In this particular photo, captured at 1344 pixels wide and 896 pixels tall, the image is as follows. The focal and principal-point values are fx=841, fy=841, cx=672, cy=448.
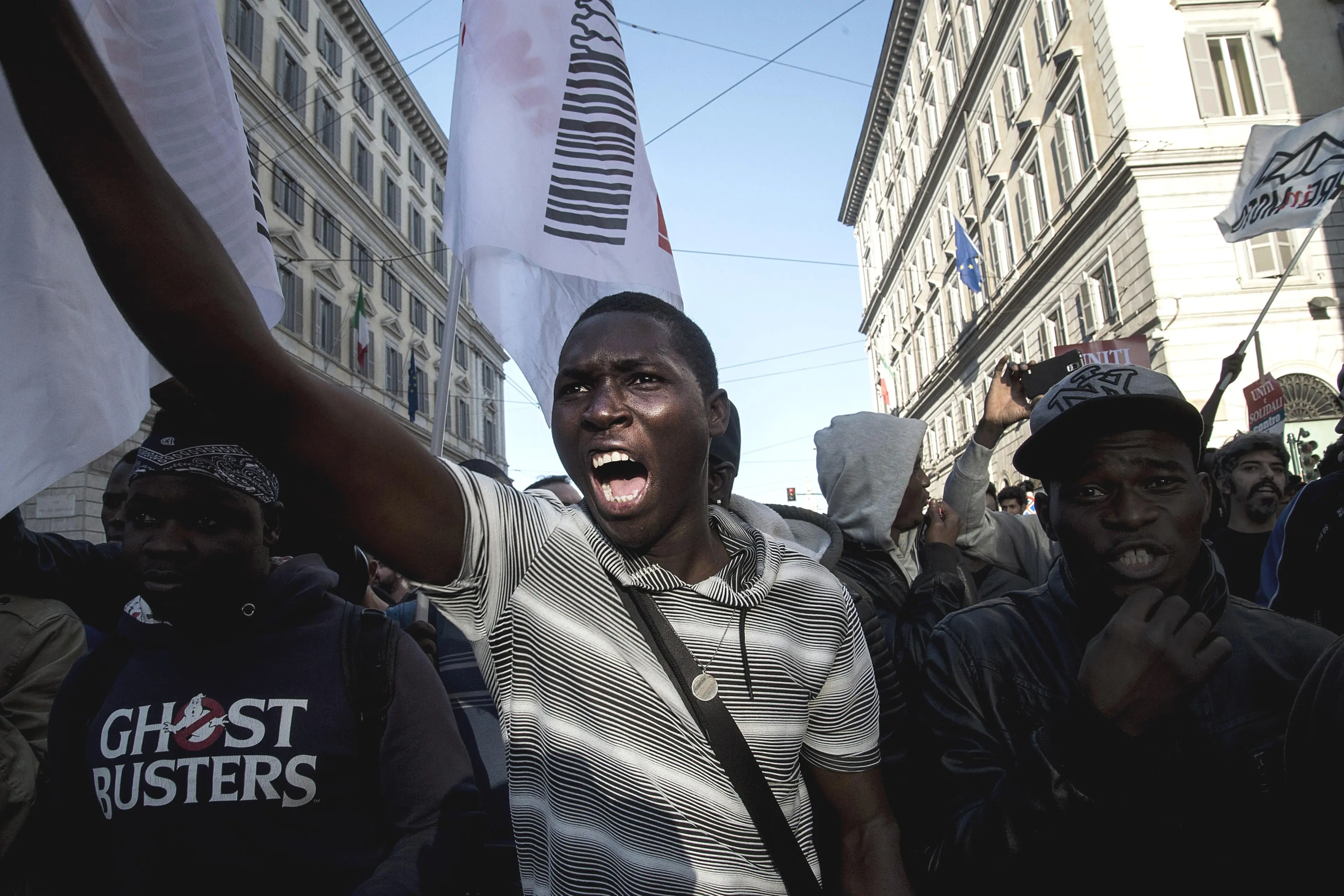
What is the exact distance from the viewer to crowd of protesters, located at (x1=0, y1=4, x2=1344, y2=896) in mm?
1098

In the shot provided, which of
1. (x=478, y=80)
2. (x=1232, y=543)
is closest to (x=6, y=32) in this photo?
(x=478, y=80)

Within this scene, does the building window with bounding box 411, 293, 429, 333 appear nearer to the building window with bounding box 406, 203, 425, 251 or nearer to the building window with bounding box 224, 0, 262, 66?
the building window with bounding box 406, 203, 425, 251

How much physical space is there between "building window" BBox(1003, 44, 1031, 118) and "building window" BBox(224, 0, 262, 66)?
876 inches

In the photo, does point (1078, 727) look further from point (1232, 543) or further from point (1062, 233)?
point (1062, 233)

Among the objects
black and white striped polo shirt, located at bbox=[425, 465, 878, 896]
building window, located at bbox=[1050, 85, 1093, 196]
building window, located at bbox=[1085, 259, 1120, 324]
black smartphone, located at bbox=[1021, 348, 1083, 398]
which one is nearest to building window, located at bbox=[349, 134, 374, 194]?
building window, located at bbox=[1050, 85, 1093, 196]

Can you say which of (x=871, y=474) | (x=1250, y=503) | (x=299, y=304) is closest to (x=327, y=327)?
(x=299, y=304)

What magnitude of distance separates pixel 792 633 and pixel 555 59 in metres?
3.31

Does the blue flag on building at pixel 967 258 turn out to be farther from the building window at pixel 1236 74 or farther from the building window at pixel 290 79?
the building window at pixel 290 79

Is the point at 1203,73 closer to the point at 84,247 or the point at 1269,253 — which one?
the point at 1269,253

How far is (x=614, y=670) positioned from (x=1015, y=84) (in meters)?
29.5

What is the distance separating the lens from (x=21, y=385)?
1.65m

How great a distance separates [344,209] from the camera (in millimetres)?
28766

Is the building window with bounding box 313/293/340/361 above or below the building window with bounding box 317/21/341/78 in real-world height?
below

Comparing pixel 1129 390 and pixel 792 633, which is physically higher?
pixel 1129 390
